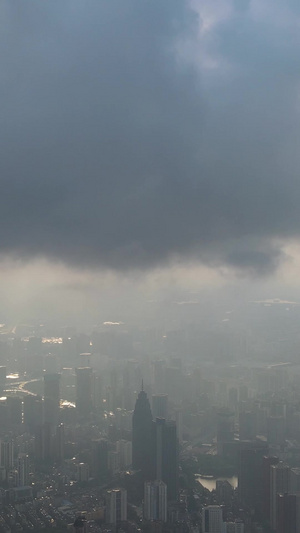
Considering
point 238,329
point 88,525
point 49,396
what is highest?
point 238,329

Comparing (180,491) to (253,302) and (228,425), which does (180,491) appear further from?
(253,302)

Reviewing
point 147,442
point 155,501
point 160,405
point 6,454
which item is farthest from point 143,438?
point 6,454

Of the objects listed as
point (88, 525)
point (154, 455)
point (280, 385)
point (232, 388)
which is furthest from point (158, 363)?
point (88, 525)

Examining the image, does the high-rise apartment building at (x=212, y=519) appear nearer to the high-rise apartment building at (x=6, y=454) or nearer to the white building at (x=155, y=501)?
the white building at (x=155, y=501)

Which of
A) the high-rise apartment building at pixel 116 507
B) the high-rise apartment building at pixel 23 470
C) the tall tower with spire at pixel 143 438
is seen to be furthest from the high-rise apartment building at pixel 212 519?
the high-rise apartment building at pixel 23 470

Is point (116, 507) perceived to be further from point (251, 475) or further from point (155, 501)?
point (251, 475)

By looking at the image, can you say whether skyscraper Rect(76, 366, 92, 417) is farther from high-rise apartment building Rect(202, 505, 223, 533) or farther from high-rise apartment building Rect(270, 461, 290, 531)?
high-rise apartment building Rect(202, 505, 223, 533)
